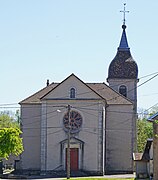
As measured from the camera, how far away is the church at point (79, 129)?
5978cm

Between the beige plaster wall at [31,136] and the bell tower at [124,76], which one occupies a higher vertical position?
the bell tower at [124,76]

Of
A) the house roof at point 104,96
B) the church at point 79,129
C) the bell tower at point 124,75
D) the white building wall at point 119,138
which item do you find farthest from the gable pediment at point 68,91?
the bell tower at point 124,75

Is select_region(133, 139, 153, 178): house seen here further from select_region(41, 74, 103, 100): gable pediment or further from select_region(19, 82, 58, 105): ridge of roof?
select_region(19, 82, 58, 105): ridge of roof

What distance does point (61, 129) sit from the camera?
60.3m

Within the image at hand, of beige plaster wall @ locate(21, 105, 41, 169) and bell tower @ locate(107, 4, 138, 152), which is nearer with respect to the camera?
beige plaster wall @ locate(21, 105, 41, 169)

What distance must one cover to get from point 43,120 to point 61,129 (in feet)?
6.93

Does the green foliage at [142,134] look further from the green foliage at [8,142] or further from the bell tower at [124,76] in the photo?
the green foliage at [8,142]

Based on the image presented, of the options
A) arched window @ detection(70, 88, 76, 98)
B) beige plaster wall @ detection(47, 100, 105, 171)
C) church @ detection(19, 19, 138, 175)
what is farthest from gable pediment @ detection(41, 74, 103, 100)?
beige plaster wall @ detection(47, 100, 105, 171)

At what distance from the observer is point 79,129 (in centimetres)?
6025

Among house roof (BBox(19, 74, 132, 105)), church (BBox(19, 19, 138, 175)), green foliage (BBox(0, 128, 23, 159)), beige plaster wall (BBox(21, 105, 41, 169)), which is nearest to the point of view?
green foliage (BBox(0, 128, 23, 159))

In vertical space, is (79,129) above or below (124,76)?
below

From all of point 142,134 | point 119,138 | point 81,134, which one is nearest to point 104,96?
point 119,138

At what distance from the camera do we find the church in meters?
59.8

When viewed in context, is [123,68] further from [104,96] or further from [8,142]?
[8,142]
